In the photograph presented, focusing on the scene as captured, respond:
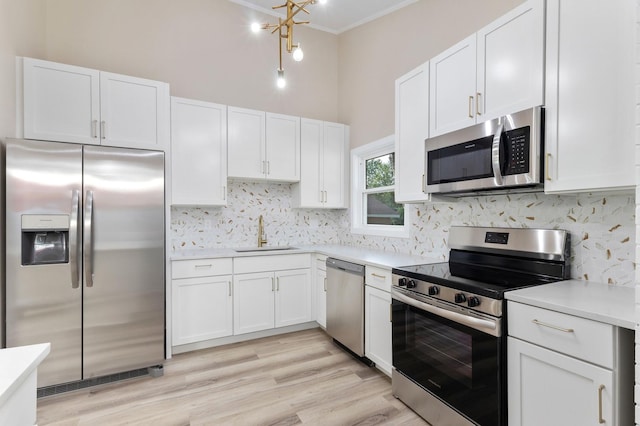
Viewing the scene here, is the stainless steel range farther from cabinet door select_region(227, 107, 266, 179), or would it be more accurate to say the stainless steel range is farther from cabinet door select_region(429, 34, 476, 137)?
cabinet door select_region(227, 107, 266, 179)

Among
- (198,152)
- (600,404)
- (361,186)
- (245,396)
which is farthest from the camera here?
(361,186)

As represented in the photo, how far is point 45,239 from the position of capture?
7.80 ft

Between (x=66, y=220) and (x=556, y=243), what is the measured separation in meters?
3.31

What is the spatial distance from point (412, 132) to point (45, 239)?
9.68 feet

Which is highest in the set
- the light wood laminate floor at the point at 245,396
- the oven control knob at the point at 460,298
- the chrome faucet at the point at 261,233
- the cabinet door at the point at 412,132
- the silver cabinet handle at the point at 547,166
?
the cabinet door at the point at 412,132

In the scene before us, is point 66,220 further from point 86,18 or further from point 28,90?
point 86,18

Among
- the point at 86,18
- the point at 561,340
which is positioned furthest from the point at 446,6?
the point at 86,18

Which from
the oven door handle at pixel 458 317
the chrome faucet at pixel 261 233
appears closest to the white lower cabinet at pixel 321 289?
the chrome faucet at pixel 261 233

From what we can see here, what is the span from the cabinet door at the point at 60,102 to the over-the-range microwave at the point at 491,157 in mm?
2713

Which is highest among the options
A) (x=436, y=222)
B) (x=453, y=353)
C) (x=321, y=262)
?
(x=436, y=222)

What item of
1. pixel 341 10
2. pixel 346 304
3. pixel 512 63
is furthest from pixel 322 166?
pixel 512 63

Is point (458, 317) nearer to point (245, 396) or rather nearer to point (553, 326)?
point (553, 326)

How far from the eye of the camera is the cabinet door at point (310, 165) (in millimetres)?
3859

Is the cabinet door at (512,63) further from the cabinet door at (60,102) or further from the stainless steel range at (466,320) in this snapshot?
the cabinet door at (60,102)
